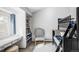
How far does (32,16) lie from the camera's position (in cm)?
554

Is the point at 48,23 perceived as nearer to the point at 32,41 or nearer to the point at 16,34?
the point at 32,41

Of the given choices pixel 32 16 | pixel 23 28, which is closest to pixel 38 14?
pixel 32 16

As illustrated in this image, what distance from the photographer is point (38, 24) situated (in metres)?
5.54

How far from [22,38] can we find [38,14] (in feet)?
6.76

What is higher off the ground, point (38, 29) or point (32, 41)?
point (38, 29)

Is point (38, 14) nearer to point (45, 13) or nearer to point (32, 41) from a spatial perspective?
point (45, 13)
